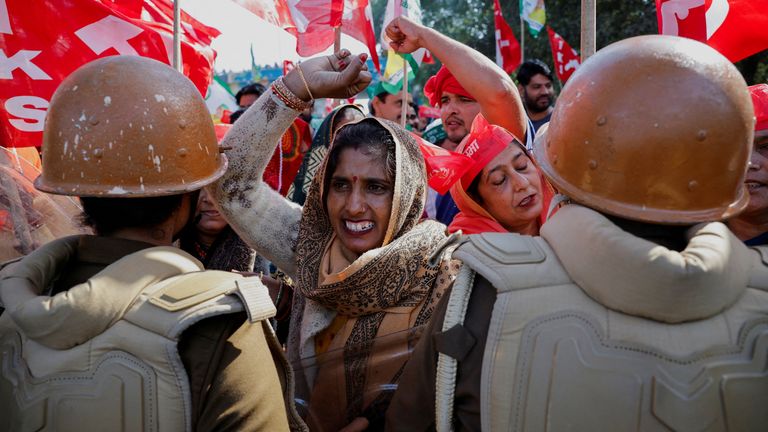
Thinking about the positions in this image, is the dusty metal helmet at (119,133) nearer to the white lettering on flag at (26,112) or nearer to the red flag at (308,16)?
the white lettering on flag at (26,112)

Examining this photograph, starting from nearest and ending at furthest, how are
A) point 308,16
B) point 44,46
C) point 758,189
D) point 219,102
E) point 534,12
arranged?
point 758,189 < point 44,46 < point 308,16 < point 534,12 < point 219,102

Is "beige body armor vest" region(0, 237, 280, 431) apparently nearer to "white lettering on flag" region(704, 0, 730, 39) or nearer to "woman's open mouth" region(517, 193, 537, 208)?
"woman's open mouth" region(517, 193, 537, 208)

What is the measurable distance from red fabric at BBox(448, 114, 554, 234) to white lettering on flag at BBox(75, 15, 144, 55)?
234 centimetres

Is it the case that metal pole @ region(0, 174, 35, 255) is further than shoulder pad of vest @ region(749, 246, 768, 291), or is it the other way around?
metal pole @ region(0, 174, 35, 255)

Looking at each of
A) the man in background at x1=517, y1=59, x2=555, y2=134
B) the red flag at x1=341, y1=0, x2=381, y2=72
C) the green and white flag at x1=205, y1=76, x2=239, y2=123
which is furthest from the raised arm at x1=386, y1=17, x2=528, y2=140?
the green and white flag at x1=205, y1=76, x2=239, y2=123

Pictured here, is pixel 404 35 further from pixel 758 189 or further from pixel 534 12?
pixel 534 12

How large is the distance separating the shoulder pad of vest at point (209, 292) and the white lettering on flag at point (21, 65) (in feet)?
9.54

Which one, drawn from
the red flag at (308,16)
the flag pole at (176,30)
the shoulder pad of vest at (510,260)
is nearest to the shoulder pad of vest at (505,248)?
the shoulder pad of vest at (510,260)

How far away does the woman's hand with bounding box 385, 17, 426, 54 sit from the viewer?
345cm

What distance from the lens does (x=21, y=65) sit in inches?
157

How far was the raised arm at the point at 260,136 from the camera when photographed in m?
2.63

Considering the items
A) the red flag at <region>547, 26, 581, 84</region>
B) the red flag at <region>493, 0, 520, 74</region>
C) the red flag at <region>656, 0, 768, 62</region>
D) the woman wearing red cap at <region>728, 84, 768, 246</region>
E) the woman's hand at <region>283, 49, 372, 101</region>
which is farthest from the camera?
the red flag at <region>493, 0, 520, 74</region>

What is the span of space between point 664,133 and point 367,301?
1.35 meters

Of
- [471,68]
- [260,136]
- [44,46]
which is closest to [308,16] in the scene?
[44,46]
